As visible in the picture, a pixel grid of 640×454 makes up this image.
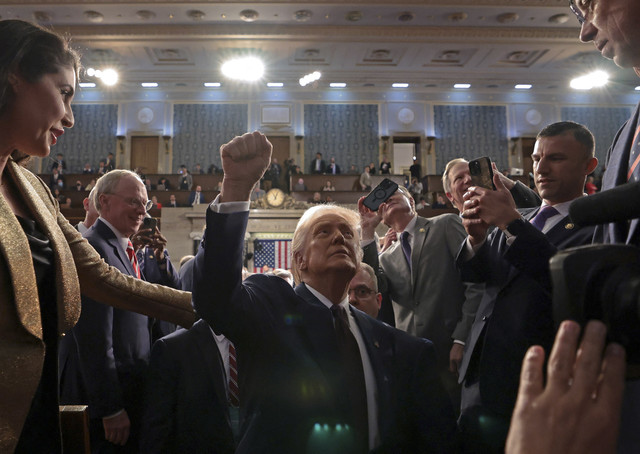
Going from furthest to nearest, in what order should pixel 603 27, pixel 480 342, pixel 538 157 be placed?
pixel 538 157
pixel 480 342
pixel 603 27

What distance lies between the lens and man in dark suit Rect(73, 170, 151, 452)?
Result: 1.92m

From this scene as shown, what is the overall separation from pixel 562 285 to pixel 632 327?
2.7 inches

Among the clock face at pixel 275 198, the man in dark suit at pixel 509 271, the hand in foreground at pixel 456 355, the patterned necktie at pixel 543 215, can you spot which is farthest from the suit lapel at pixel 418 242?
the clock face at pixel 275 198

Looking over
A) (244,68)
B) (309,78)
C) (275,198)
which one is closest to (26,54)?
(275,198)

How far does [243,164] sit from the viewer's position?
4.04 feet

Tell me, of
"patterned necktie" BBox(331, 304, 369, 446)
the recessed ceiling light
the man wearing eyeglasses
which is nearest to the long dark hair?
"patterned necktie" BBox(331, 304, 369, 446)

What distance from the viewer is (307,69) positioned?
13117 millimetres

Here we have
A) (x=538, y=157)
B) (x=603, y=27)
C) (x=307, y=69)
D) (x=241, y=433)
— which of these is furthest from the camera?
(x=307, y=69)

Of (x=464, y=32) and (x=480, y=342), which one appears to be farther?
(x=464, y=32)

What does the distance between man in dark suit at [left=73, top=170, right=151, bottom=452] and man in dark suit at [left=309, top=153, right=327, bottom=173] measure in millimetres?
11598

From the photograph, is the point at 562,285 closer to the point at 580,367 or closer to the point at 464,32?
the point at 580,367

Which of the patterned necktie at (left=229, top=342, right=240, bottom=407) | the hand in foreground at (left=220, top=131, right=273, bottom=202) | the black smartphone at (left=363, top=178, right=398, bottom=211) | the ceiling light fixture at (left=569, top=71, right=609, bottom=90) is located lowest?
the patterned necktie at (left=229, top=342, right=240, bottom=407)

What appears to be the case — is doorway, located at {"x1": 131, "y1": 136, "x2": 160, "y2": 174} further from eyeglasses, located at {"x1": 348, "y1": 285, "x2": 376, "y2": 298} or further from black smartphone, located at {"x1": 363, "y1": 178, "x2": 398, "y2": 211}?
eyeglasses, located at {"x1": 348, "y1": 285, "x2": 376, "y2": 298}

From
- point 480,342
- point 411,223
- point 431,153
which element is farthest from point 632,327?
point 431,153
